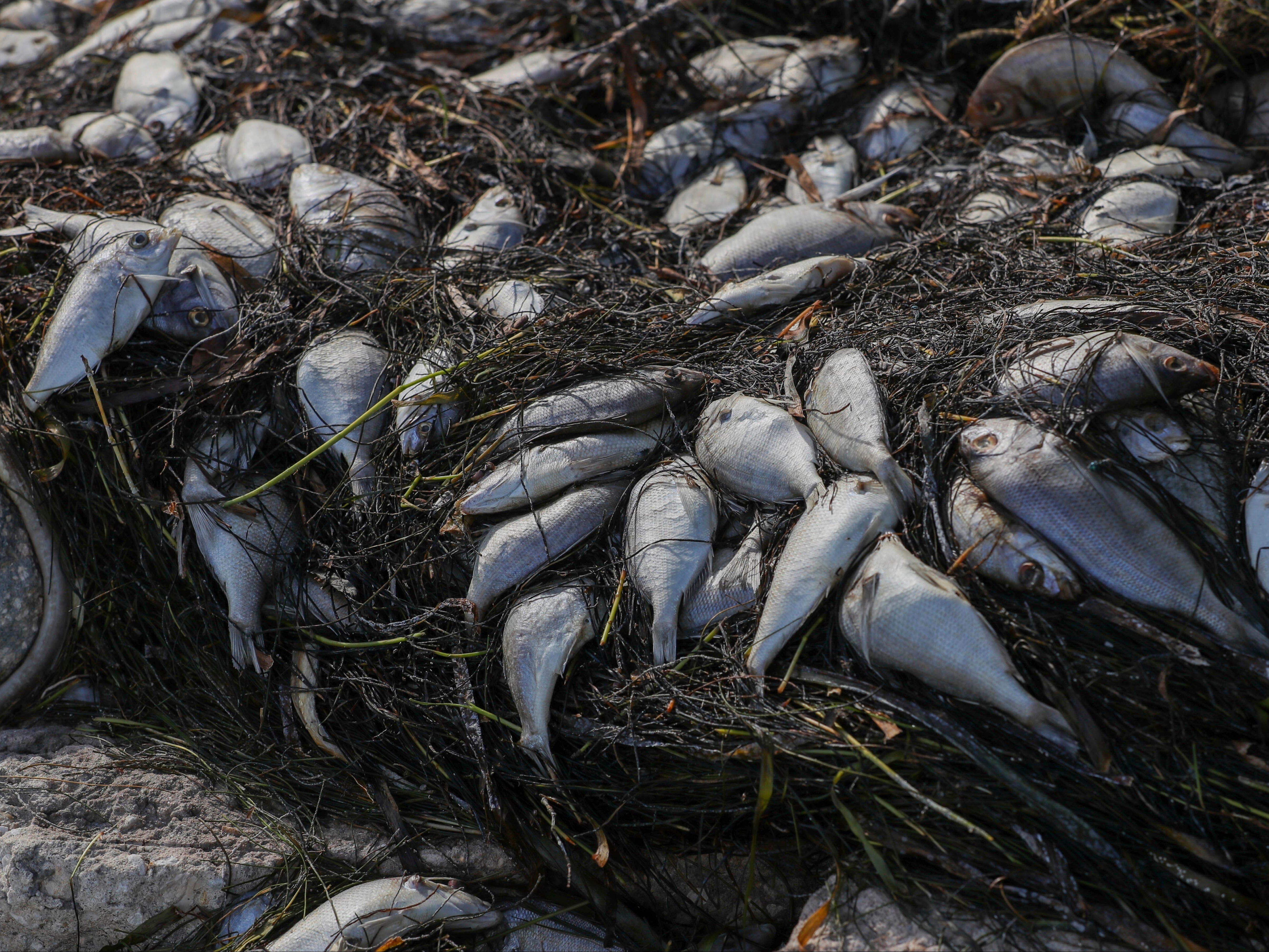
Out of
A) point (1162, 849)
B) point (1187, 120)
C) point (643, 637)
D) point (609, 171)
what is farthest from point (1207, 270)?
point (609, 171)

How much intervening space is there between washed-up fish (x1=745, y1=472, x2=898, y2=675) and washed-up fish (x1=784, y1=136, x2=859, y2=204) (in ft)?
6.62

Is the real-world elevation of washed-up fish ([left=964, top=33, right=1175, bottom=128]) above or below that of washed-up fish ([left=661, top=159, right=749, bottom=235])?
above

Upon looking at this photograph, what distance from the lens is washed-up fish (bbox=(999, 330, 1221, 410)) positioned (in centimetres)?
269

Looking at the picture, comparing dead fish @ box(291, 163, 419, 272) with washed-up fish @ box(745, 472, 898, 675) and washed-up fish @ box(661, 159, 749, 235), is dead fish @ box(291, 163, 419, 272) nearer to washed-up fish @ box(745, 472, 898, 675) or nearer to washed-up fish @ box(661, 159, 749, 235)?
washed-up fish @ box(661, 159, 749, 235)

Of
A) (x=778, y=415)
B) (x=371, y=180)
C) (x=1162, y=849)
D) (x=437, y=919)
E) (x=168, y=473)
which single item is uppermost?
(x=371, y=180)

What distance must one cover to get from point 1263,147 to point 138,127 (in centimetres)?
529

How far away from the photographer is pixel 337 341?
3.51 m

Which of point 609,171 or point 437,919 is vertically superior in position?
point 609,171

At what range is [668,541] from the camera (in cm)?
288

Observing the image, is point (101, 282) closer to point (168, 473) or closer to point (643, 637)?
point (168, 473)

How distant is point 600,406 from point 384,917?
1.72 metres

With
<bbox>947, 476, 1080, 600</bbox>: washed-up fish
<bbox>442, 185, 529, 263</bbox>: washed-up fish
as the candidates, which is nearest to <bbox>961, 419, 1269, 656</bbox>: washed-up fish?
<bbox>947, 476, 1080, 600</bbox>: washed-up fish

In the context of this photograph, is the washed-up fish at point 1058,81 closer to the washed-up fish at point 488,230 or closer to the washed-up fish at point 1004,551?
the washed-up fish at point 488,230

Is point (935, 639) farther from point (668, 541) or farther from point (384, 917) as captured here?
point (384, 917)
